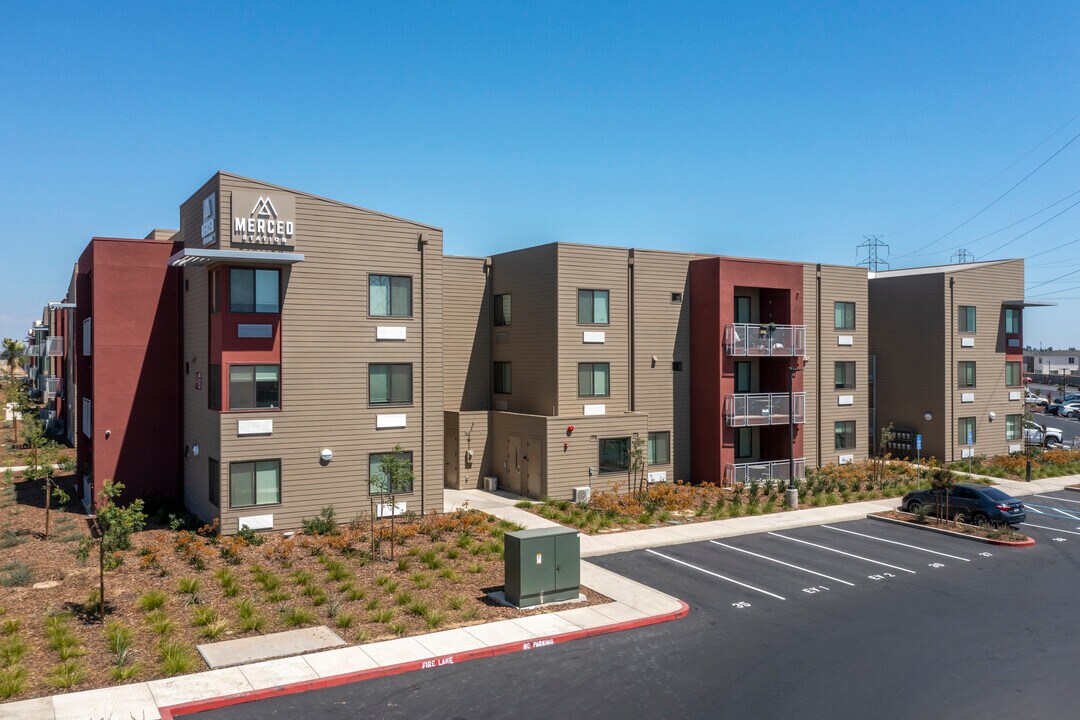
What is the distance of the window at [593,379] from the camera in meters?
30.9

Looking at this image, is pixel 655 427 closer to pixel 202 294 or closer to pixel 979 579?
pixel 979 579

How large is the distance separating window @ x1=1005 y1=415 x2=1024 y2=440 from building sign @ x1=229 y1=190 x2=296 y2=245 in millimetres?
39449

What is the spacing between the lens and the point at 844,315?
3800 cm

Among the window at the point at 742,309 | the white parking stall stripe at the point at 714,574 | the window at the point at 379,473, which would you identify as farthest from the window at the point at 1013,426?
the window at the point at 379,473

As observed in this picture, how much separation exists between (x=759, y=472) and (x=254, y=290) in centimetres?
2145

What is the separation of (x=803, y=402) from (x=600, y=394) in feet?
30.6

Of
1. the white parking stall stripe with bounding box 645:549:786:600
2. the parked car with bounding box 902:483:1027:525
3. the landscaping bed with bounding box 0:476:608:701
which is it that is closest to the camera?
the landscaping bed with bounding box 0:476:608:701

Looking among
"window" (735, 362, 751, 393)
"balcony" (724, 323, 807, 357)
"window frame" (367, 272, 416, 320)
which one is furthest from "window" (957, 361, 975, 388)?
"window frame" (367, 272, 416, 320)

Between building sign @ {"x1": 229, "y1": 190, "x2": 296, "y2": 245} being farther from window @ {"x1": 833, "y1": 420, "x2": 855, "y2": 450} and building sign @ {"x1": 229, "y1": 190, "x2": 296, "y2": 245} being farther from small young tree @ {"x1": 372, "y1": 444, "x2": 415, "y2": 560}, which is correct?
window @ {"x1": 833, "y1": 420, "x2": 855, "y2": 450}

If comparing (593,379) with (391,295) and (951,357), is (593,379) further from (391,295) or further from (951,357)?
(951,357)

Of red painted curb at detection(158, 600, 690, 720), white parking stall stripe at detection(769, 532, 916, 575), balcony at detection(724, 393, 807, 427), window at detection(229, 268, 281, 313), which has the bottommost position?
white parking stall stripe at detection(769, 532, 916, 575)

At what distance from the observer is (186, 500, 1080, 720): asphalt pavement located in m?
12.2

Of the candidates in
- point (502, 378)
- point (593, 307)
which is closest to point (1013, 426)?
point (593, 307)

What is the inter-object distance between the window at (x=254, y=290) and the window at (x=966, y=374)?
34613 mm
